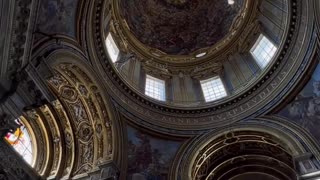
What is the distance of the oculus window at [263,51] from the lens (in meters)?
17.2

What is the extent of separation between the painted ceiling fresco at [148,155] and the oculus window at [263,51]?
6351 mm

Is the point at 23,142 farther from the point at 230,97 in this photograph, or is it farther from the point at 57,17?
the point at 230,97

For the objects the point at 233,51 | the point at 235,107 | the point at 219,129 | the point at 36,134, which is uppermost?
the point at 233,51

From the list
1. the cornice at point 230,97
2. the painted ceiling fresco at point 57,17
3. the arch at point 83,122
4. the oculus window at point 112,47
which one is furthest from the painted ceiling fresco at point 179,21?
the painted ceiling fresco at point 57,17

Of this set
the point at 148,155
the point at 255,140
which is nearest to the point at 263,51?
the point at 255,140

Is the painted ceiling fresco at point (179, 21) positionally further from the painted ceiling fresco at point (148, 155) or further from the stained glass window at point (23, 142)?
the stained glass window at point (23, 142)

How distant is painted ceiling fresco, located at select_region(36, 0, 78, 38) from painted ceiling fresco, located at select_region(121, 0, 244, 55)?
9918 millimetres

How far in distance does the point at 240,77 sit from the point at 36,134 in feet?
35.0

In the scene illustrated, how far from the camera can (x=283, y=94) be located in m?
14.8

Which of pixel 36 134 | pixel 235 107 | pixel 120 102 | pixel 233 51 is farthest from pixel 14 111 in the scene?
pixel 233 51

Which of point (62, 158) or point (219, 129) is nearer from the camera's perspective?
→ point (62, 158)

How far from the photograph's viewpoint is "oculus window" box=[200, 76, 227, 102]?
1816 centimetres

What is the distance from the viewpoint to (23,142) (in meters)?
12.8

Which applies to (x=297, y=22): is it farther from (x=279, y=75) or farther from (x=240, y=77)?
(x=240, y=77)
